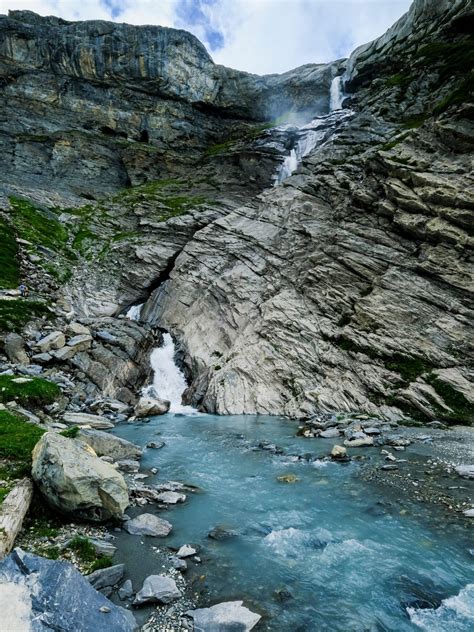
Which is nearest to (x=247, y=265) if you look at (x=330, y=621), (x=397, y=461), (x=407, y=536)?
(x=397, y=461)

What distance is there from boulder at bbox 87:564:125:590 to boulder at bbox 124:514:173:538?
2190 mm

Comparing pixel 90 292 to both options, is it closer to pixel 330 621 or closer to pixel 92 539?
pixel 92 539

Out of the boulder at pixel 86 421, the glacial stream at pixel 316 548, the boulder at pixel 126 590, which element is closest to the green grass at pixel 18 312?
the boulder at pixel 86 421

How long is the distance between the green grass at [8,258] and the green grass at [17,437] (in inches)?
1232

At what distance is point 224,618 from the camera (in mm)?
7926

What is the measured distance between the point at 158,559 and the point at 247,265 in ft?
128

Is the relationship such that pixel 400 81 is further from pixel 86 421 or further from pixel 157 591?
pixel 157 591

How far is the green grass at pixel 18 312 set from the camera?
3391 cm

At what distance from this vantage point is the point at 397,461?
18219mm

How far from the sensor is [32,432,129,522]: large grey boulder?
10.8 metres

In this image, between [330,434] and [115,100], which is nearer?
[330,434]

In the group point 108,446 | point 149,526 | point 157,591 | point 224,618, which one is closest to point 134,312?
point 108,446

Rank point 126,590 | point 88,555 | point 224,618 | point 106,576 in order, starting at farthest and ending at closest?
point 88,555
point 106,576
point 126,590
point 224,618

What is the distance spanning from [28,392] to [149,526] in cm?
1552
